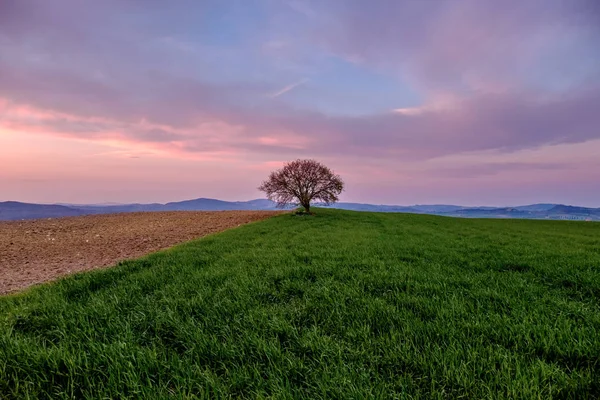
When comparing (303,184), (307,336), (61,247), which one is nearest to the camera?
(307,336)

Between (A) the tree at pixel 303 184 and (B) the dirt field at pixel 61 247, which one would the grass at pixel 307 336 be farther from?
(A) the tree at pixel 303 184

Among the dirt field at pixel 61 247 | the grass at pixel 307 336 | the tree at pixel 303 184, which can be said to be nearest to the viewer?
the grass at pixel 307 336

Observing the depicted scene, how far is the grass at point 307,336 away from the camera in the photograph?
281cm

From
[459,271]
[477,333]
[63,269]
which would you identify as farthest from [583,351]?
[63,269]

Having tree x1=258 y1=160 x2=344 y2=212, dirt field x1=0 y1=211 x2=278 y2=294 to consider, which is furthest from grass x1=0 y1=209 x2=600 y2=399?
tree x1=258 y1=160 x2=344 y2=212

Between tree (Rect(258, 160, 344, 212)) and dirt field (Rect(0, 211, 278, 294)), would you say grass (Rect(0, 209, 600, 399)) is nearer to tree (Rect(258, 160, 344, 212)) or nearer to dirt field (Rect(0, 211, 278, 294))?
dirt field (Rect(0, 211, 278, 294))

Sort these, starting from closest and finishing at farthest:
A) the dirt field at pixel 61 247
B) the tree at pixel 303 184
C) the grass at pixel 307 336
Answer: the grass at pixel 307 336 < the dirt field at pixel 61 247 < the tree at pixel 303 184

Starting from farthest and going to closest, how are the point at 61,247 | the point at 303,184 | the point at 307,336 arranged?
the point at 303,184, the point at 61,247, the point at 307,336

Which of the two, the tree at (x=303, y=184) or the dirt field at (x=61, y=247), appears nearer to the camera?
the dirt field at (x=61, y=247)

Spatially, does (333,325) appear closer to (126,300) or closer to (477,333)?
(477,333)

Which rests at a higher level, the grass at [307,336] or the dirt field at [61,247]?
the grass at [307,336]

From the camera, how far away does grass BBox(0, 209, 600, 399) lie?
9.21 feet

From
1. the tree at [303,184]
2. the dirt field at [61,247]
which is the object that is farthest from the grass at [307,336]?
the tree at [303,184]

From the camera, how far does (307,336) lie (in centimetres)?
380
